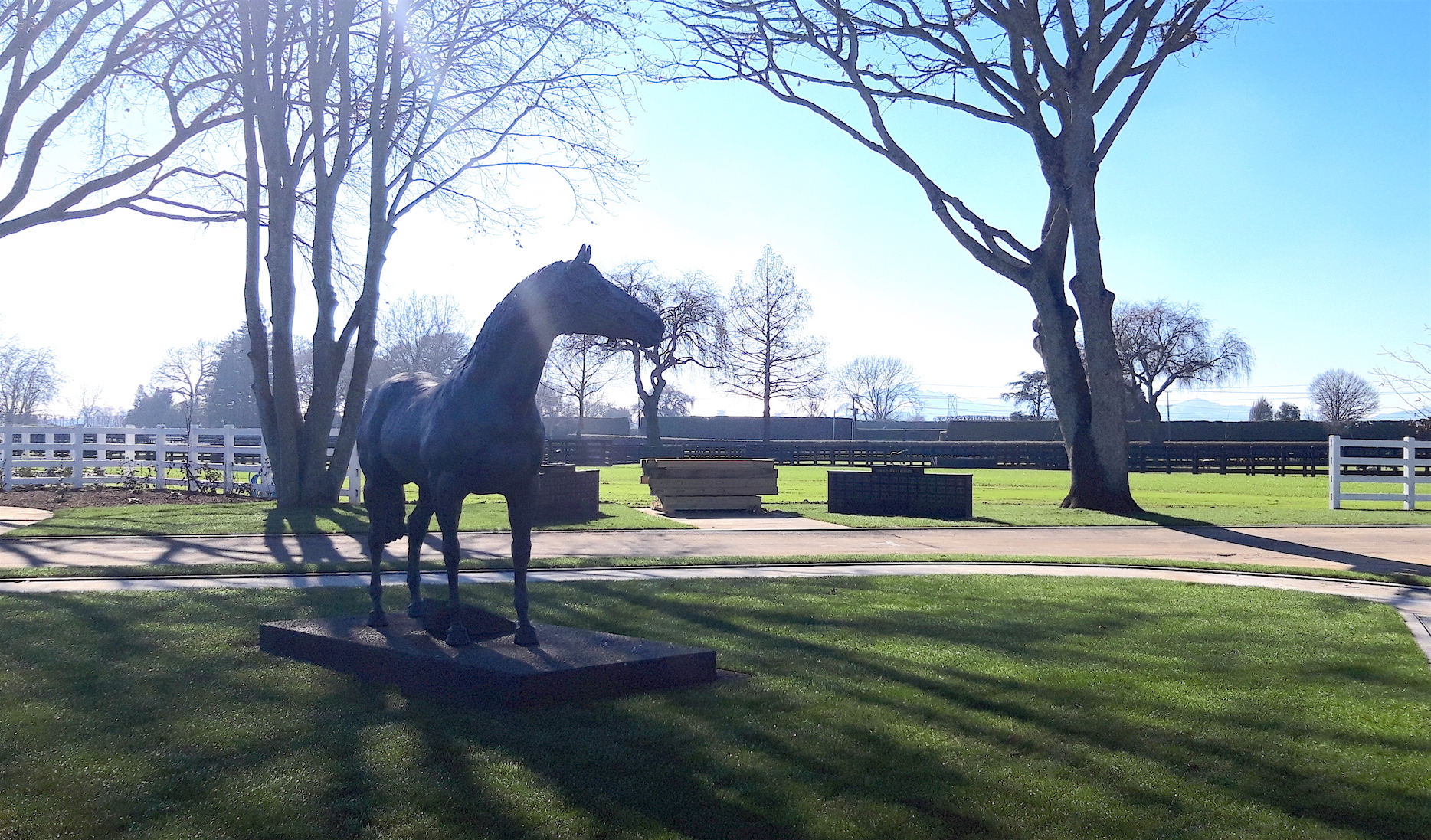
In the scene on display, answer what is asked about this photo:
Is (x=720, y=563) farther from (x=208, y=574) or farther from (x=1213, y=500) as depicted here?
(x=1213, y=500)

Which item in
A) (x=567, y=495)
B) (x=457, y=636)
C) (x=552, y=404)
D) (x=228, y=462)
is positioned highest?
(x=552, y=404)

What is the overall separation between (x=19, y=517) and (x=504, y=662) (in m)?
17.4

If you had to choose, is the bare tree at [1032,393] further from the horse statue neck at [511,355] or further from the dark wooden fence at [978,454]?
the horse statue neck at [511,355]

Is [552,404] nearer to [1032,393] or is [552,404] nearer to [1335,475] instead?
[1032,393]

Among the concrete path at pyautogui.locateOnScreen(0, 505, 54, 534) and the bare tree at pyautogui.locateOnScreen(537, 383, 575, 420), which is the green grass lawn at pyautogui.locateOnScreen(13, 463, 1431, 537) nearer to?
the concrete path at pyautogui.locateOnScreen(0, 505, 54, 534)

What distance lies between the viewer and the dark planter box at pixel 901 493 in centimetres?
2048

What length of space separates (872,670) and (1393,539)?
46.8 ft

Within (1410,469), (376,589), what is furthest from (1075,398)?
(376,589)

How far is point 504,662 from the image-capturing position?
19.0ft

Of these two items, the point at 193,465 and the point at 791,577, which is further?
the point at 193,465

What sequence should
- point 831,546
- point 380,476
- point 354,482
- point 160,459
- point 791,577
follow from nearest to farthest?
point 380,476 < point 791,577 < point 831,546 < point 354,482 < point 160,459

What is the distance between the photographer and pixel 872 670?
6.62 metres

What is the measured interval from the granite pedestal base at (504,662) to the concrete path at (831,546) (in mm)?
6399

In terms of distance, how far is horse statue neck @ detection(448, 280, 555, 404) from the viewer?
616 cm
